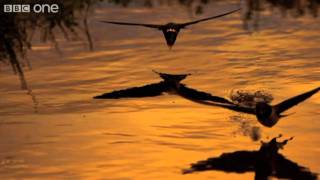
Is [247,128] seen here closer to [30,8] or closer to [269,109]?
[269,109]

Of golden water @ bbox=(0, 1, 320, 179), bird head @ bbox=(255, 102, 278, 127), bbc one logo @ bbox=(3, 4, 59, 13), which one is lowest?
golden water @ bbox=(0, 1, 320, 179)

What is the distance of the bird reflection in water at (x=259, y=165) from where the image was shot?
4.14 metres

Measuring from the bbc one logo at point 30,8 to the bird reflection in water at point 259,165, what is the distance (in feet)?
13.1

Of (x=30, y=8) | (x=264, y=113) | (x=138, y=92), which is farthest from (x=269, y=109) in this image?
(x=30, y=8)

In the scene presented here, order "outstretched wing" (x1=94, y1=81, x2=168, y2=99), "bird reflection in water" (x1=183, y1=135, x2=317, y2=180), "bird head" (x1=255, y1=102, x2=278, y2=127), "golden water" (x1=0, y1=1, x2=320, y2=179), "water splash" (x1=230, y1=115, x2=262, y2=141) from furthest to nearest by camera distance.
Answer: "outstretched wing" (x1=94, y1=81, x2=168, y2=99) < "water splash" (x1=230, y1=115, x2=262, y2=141) < "golden water" (x1=0, y1=1, x2=320, y2=179) < "bird head" (x1=255, y1=102, x2=278, y2=127) < "bird reflection in water" (x1=183, y1=135, x2=317, y2=180)

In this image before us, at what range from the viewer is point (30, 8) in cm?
834

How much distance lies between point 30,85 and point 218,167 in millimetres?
3383

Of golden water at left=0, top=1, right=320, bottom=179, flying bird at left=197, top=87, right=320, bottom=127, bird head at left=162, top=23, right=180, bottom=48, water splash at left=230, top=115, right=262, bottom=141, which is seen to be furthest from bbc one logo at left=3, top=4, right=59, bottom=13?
flying bird at left=197, top=87, right=320, bottom=127

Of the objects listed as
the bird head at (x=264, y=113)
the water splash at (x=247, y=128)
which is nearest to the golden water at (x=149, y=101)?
the water splash at (x=247, y=128)

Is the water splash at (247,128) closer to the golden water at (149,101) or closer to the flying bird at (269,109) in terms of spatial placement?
the golden water at (149,101)

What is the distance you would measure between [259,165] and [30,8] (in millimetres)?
4833

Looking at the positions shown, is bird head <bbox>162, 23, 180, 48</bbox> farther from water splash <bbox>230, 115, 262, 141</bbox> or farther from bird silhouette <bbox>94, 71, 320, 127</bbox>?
water splash <bbox>230, 115, 262, 141</bbox>

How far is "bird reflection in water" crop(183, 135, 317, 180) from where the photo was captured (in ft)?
13.6

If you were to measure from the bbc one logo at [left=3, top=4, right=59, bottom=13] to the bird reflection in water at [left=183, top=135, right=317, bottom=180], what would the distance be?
400 centimetres
